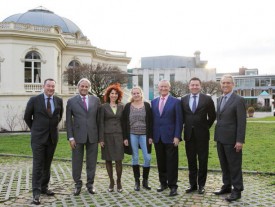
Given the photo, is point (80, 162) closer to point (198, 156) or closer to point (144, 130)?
point (144, 130)

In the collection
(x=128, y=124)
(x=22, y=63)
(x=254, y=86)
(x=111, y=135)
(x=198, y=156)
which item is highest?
(x=254, y=86)

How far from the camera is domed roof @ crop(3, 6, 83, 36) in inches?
1249

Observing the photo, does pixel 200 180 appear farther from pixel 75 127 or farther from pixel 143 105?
pixel 75 127

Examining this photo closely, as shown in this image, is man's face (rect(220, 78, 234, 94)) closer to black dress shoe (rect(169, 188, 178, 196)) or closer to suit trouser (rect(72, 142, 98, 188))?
black dress shoe (rect(169, 188, 178, 196))

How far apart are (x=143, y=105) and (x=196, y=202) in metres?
2.10

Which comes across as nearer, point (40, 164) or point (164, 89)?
point (40, 164)

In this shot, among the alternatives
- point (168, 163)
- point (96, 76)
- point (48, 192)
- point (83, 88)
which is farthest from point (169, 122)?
point (96, 76)

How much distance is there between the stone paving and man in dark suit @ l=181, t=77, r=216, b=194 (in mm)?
379

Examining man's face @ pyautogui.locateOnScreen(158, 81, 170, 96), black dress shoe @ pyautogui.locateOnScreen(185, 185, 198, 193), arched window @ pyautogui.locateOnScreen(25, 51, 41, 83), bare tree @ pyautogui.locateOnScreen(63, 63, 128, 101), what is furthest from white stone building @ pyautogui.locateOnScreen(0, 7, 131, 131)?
black dress shoe @ pyautogui.locateOnScreen(185, 185, 198, 193)

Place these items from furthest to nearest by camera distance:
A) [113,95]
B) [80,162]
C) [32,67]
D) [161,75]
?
[161,75] < [32,67] < [113,95] < [80,162]

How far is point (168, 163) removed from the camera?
6.75m

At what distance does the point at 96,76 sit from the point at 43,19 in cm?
1086

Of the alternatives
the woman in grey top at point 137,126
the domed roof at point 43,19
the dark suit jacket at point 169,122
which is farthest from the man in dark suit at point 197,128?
the domed roof at point 43,19

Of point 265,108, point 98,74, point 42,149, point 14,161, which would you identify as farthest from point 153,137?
point 265,108
